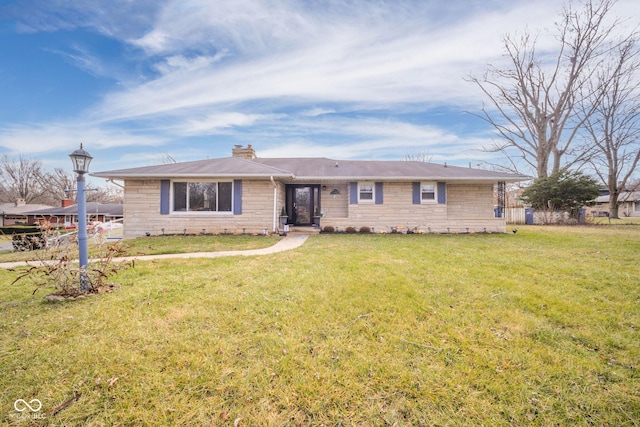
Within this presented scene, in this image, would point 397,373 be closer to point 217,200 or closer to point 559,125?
point 217,200

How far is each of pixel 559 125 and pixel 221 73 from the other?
24.2 meters

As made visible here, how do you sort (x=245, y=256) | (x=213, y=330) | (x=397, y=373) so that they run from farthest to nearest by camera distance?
(x=245, y=256), (x=213, y=330), (x=397, y=373)

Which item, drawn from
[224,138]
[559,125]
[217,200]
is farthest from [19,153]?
[559,125]

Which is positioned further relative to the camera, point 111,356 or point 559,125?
point 559,125

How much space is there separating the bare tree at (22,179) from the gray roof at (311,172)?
44.6 meters

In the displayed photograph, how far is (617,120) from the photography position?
19.7 metres

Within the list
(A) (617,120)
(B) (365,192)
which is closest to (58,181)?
(B) (365,192)

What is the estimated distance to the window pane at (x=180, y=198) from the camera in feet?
36.6

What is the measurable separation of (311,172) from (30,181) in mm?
51209

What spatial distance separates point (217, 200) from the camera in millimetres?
11188

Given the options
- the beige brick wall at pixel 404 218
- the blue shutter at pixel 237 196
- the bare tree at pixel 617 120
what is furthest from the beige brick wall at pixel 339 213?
the bare tree at pixel 617 120

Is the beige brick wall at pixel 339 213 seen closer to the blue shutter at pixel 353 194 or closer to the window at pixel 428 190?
the blue shutter at pixel 353 194

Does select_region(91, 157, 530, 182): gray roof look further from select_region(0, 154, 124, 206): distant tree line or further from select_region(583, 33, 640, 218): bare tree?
select_region(0, 154, 124, 206): distant tree line

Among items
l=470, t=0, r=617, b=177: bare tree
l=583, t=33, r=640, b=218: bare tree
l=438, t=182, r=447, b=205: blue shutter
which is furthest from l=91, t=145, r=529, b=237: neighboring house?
l=583, t=33, r=640, b=218: bare tree
